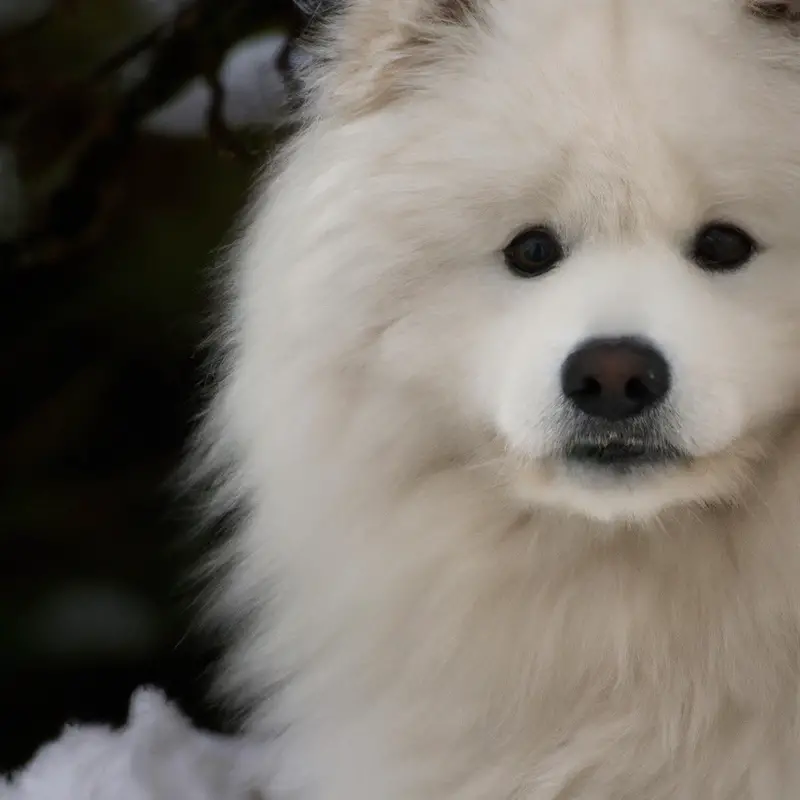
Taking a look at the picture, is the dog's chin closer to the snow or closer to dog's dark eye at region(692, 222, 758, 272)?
dog's dark eye at region(692, 222, 758, 272)

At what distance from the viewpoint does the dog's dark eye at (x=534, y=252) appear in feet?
3.23

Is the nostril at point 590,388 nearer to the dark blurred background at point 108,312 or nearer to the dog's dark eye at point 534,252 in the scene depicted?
the dog's dark eye at point 534,252

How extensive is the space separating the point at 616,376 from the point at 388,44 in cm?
43

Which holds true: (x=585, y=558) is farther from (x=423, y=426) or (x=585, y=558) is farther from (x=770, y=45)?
(x=770, y=45)

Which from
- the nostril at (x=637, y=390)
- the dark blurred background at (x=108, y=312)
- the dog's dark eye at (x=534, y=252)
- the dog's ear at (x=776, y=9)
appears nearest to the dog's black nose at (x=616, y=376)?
the nostril at (x=637, y=390)

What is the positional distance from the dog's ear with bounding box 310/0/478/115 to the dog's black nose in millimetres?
366

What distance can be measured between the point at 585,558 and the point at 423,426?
21 centimetres

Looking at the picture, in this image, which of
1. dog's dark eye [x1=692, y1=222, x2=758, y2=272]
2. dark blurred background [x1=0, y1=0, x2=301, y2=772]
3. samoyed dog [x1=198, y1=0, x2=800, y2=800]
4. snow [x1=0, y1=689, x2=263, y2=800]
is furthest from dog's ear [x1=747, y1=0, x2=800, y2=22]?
snow [x1=0, y1=689, x2=263, y2=800]

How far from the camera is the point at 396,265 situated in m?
1.02

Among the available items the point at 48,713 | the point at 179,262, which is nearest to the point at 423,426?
the point at 179,262

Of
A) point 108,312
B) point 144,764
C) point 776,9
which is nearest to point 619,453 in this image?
point 776,9

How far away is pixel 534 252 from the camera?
0.99 metres

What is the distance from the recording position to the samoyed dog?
0.92 metres

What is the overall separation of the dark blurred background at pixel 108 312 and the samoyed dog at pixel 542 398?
50 cm
